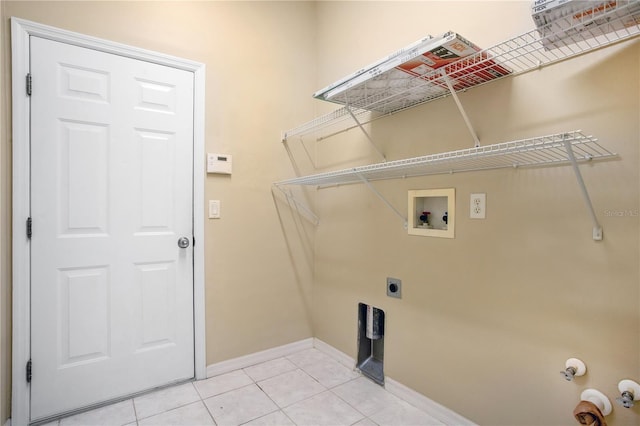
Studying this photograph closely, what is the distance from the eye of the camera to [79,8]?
66.4 inches

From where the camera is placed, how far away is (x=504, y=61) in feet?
4.42

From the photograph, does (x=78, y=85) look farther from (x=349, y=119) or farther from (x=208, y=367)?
(x=208, y=367)

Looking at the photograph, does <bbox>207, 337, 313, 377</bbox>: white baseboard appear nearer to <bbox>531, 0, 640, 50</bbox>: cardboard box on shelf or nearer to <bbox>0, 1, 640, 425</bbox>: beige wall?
<bbox>0, 1, 640, 425</bbox>: beige wall

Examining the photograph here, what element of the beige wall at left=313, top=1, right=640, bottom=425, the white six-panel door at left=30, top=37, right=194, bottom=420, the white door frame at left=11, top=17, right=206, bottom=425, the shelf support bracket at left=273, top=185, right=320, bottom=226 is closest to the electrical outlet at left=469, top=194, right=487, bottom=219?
the beige wall at left=313, top=1, right=640, bottom=425

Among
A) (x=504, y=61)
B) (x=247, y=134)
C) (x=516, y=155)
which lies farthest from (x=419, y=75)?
(x=247, y=134)

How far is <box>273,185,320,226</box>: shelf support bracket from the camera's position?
2410 mm

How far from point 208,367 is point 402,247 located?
1436 millimetres

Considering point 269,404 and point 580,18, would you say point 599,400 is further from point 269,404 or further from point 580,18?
point 269,404

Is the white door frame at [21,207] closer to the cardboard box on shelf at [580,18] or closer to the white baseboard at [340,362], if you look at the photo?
the white baseboard at [340,362]

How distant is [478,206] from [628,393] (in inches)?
31.4

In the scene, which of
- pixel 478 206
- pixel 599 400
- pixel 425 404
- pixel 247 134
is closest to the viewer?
pixel 599 400

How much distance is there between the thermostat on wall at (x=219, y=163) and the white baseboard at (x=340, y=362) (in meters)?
1.25

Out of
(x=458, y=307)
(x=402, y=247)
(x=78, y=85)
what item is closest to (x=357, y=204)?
(x=402, y=247)

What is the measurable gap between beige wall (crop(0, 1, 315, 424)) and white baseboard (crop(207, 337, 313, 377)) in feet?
0.14
